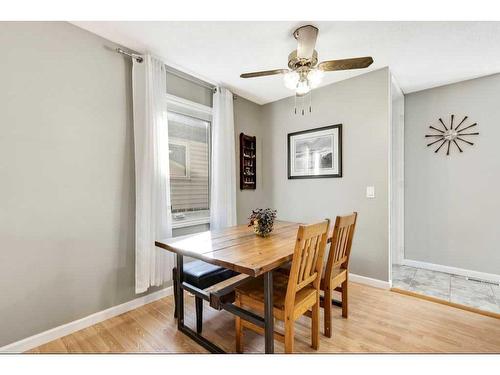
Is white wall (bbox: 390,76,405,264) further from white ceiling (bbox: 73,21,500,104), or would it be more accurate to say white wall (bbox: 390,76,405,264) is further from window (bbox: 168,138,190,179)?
window (bbox: 168,138,190,179)

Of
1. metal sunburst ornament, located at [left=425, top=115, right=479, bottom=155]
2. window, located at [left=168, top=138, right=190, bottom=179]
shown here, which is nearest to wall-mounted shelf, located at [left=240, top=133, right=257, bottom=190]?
window, located at [left=168, top=138, right=190, bottom=179]

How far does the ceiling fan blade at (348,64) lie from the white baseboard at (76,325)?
256 centimetres

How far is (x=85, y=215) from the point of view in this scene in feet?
6.19

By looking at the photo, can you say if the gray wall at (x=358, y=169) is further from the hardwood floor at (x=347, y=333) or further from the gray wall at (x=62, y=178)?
the gray wall at (x=62, y=178)

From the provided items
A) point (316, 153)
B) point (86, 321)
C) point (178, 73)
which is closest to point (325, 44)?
point (316, 153)

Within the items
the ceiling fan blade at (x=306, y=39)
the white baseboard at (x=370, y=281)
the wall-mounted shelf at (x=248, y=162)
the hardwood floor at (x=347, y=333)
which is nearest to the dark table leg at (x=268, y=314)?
the hardwood floor at (x=347, y=333)

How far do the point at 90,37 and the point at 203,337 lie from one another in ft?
8.35

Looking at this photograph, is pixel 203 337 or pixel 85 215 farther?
pixel 85 215

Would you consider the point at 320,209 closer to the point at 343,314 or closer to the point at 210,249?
the point at 343,314

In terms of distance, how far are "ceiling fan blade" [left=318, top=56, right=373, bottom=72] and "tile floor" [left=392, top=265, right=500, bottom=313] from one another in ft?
7.67

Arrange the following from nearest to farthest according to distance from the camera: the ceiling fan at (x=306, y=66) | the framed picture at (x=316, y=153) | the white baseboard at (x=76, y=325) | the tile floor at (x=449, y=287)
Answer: the white baseboard at (x=76, y=325)
the ceiling fan at (x=306, y=66)
the tile floor at (x=449, y=287)
the framed picture at (x=316, y=153)

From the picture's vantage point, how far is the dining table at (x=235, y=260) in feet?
4.42
